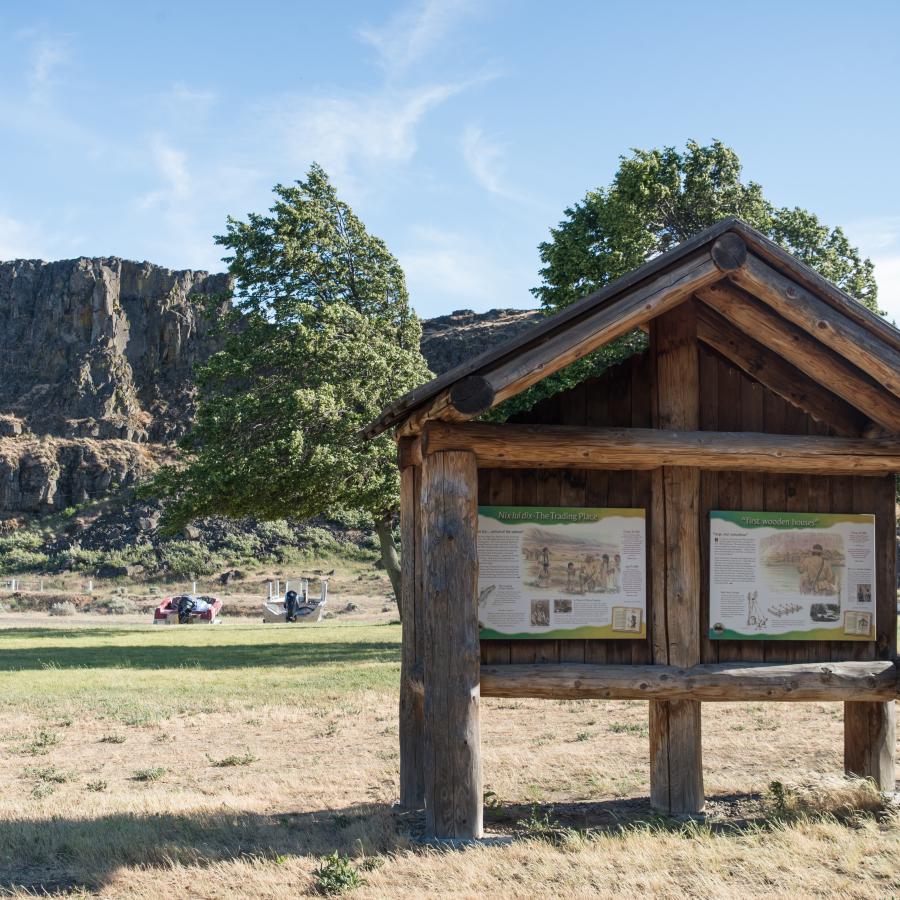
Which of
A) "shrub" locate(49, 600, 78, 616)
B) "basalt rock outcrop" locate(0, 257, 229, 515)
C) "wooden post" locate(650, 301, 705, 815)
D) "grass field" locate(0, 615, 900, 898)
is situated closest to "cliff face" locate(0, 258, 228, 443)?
"basalt rock outcrop" locate(0, 257, 229, 515)

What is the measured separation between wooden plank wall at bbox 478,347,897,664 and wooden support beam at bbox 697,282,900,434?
45 centimetres

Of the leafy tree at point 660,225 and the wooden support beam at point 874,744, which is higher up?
the leafy tree at point 660,225

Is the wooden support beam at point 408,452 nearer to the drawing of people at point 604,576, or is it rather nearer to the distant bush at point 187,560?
the drawing of people at point 604,576

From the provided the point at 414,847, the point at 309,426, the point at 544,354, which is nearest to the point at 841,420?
the point at 544,354

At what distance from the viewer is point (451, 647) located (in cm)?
710

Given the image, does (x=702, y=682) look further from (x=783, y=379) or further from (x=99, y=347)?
(x=99, y=347)

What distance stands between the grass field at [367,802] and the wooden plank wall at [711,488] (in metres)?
1.23

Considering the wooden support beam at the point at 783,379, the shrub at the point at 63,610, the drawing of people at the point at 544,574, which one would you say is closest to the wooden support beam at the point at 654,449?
the wooden support beam at the point at 783,379

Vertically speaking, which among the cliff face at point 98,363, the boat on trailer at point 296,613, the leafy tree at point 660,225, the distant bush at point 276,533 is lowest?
the boat on trailer at point 296,613

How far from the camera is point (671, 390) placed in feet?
26.3

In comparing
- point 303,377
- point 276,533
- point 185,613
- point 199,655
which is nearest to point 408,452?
point 199,655

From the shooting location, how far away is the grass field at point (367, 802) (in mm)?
6250

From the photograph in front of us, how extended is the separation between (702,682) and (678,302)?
2.86 meters

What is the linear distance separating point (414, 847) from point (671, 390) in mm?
3941
